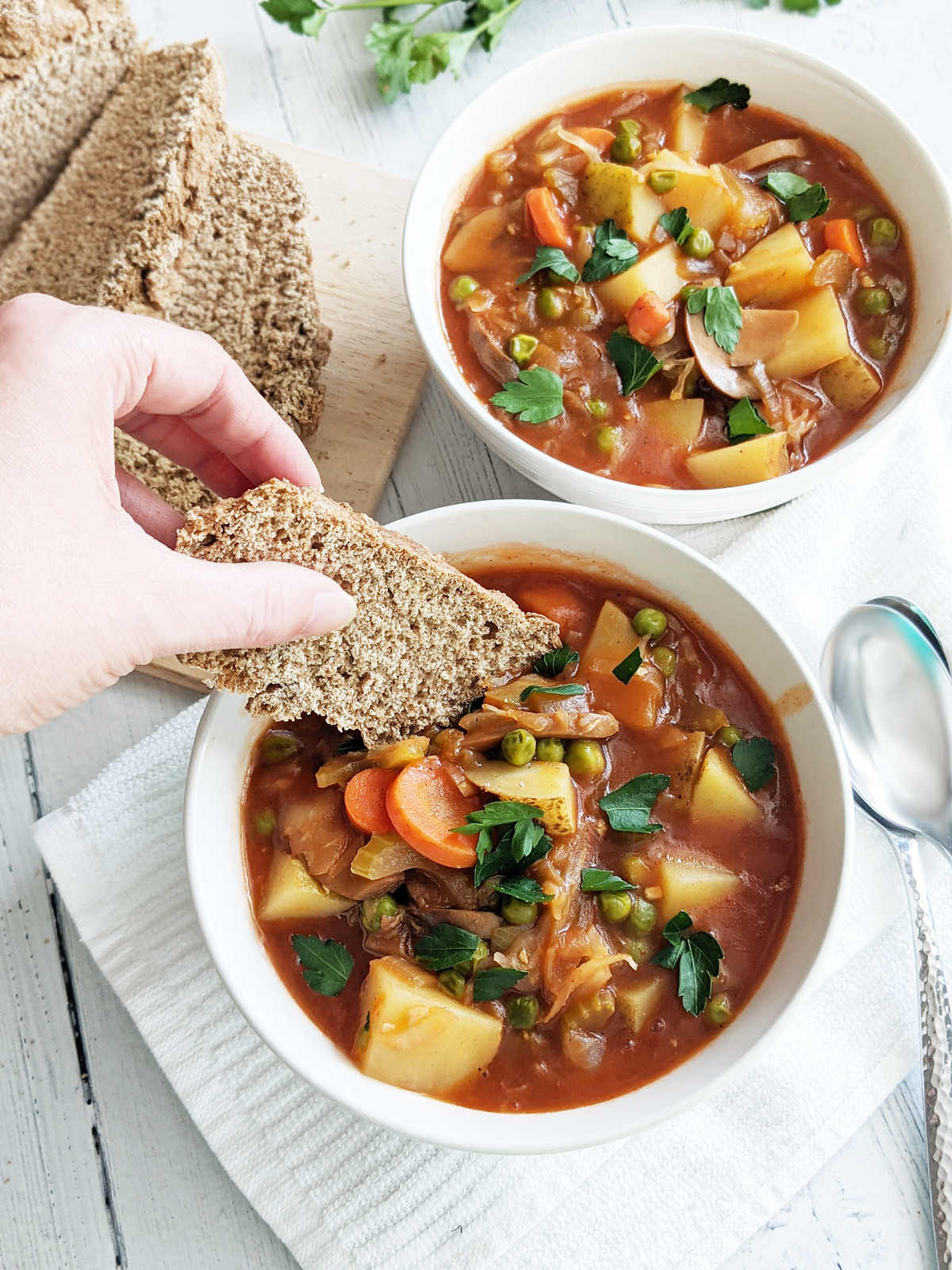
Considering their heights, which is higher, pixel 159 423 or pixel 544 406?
pixel 544 406

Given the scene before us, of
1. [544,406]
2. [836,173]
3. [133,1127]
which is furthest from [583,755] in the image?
[836,173]

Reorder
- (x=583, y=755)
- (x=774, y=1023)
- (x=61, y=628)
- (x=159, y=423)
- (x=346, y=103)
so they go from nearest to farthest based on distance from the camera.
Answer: (x=61, y=628) → (x=774, y=1023) → (x=583, y=755) → (x=159, y=423) → (x=346, y=103)

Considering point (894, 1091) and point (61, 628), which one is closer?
point (61, 628)

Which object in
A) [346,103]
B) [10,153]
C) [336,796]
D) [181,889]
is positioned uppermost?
[346,103]

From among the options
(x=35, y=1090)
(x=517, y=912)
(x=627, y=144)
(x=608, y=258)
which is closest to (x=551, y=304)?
(x=608, y=258)

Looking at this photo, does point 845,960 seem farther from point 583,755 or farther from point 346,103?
point 346,103

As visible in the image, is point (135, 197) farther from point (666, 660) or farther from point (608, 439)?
point (666, 660)

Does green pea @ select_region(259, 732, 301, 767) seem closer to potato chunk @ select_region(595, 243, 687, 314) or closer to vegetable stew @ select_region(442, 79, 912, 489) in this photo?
vegetable stew @ select_region(442, 79, 912, 489)
